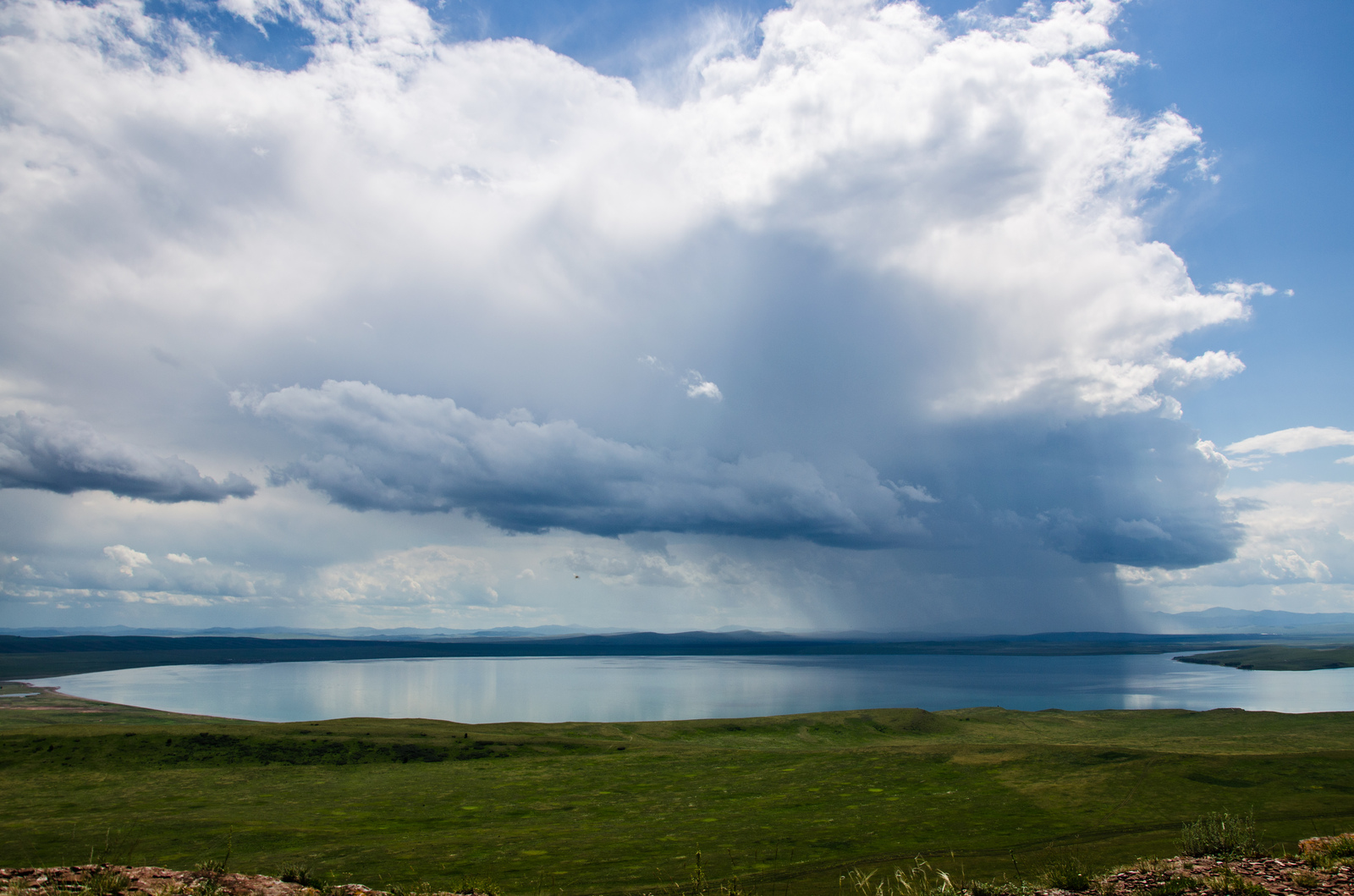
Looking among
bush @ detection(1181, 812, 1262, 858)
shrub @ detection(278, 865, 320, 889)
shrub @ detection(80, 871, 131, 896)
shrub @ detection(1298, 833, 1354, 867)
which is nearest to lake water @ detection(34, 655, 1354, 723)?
shrub @ detection(278, 865, 320, 889)

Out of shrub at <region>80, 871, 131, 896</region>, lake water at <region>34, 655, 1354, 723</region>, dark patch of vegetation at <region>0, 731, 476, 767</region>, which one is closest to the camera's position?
shrub at <region>80, 871, 131, 896</region>

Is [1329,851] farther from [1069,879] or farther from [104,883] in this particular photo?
[104,883]

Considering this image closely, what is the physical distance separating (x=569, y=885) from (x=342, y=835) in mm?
15256

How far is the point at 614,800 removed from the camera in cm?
4516

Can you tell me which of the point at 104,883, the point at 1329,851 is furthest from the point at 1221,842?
the point at 104,883

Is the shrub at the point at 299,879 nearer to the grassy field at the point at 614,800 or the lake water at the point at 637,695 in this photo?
the grassy field at the point at 614,800

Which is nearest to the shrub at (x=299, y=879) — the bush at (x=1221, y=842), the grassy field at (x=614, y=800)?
the grassy field at (x=614, y=800)

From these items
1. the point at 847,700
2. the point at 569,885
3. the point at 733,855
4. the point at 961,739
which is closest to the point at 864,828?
the point at 733,855

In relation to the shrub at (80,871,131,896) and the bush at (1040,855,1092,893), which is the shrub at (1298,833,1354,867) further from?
the shrub at (80,871,131,896)

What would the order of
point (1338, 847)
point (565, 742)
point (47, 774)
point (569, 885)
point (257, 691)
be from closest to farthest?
point (1338, 847) → point (569, 885) → point (47, 774) → point (565, 742) → point (257, 691)

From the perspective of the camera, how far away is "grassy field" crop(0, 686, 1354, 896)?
2914cm

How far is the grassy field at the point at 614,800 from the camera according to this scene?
29.1m

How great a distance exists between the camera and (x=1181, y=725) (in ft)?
279

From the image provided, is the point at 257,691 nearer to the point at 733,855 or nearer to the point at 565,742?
the point at 565,742
